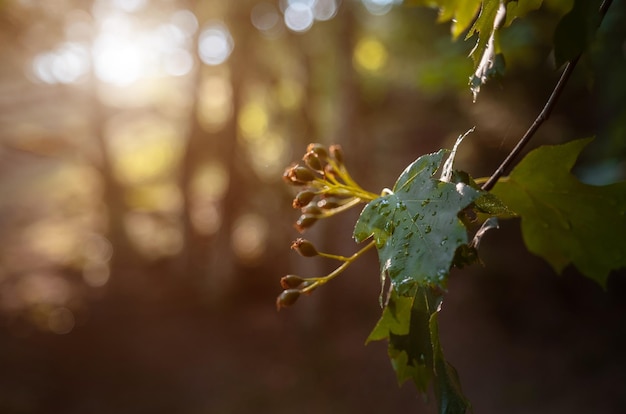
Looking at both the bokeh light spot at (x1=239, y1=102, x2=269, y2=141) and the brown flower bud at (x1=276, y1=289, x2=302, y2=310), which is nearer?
the brown flower bud at (x1=276, y1=289, x2=302, y2=310)

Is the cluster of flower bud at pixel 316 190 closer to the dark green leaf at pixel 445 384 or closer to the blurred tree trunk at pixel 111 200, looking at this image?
the dark green leaf at pixel 445 384

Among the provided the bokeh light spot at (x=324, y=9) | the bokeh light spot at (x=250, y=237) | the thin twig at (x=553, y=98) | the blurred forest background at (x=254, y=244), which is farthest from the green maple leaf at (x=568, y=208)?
the bokeh light spot at (x=250, y=237)

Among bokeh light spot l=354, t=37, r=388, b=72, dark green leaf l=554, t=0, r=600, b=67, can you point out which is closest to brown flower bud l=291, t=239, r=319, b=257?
dark green leaf l=554, t=0, r=600, b=67

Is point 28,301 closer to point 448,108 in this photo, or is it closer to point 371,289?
point 371,289

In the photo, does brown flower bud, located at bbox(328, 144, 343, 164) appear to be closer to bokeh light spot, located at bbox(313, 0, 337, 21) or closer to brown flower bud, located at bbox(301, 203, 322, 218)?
brown flower bud, located at bbox(301, 203, 322, 218)

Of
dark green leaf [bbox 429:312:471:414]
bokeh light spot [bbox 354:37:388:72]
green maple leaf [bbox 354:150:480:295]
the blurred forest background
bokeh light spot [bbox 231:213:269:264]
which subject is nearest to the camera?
green maple leaf [bbox 354:150:480:295]

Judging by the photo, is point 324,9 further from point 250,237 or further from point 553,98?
point 553,98
